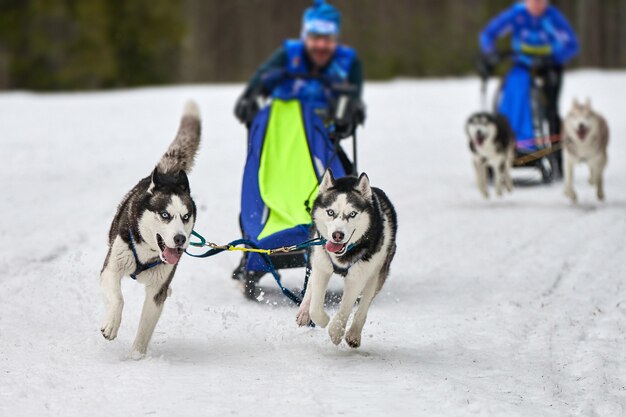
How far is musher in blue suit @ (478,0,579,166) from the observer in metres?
10.7

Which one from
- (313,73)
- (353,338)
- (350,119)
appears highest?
(313,73)

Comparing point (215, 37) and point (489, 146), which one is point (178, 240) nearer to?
point (489, 146)

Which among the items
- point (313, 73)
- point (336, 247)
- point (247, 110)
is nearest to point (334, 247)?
point (336, 247)

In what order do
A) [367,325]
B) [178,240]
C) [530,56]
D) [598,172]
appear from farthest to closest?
1. [530,56]
2. [598,172]
3. [367,325]
4. [178,240]

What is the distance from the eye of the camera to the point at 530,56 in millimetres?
10836

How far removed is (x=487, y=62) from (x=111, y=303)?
24.1ft

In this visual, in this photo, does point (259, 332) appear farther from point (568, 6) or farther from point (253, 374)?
point (568, 6)

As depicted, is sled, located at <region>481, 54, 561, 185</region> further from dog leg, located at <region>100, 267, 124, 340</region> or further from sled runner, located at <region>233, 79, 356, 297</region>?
dog leg, located at <region>100, 267, 124, 340</region>

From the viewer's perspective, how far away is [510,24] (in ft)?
35.5

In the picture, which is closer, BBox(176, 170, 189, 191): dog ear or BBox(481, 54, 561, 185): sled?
BBox(176, 170, 189, 191): dog ear

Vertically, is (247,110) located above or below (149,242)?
above

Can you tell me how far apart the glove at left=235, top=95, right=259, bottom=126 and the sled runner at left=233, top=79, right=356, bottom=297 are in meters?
0.20

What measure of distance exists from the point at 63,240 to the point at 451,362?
3494 millimetres

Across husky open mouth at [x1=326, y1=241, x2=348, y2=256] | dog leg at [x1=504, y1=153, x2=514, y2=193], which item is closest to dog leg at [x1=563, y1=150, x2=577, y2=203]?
dog leg at [x1=504, y1=153, x2=514, y2=193]
